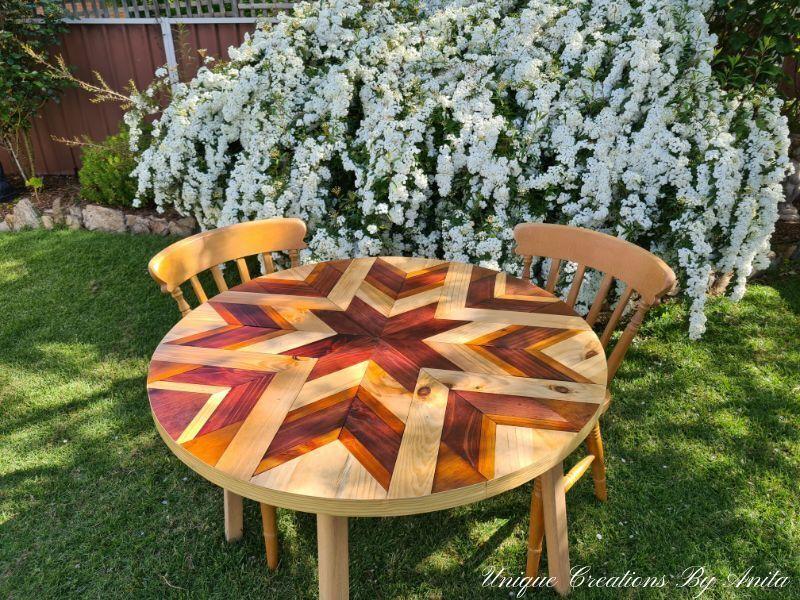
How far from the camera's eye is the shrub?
4.55 m

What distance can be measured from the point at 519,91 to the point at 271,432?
2.49m

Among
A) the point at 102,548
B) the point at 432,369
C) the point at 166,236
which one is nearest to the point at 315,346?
the point at 432,369

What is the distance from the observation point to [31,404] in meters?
2.78

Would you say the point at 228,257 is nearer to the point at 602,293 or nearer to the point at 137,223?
the point at 602,293

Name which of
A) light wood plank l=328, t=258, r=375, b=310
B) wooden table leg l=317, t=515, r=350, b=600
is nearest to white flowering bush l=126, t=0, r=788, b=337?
light wood plank l=328, t=258, r=375, b=310

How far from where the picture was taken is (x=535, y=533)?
1.82 metres

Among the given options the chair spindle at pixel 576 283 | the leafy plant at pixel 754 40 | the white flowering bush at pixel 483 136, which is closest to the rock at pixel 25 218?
the white flowering bush at pixel 483 136

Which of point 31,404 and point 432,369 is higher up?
point 432,369

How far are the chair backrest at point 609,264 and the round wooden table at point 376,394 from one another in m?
0.30

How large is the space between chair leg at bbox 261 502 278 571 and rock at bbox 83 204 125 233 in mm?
3575

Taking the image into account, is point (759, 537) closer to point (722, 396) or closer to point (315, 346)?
point (722, 396)

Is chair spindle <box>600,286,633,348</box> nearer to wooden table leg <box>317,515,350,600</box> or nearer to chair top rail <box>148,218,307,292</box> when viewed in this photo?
wooden table leg <box>317,515,350,600</box>

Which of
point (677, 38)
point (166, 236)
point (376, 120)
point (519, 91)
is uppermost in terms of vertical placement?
point (677, 38)

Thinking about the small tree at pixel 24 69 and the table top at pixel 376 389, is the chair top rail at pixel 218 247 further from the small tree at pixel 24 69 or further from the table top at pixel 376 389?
the small tree at pixel 24 69
